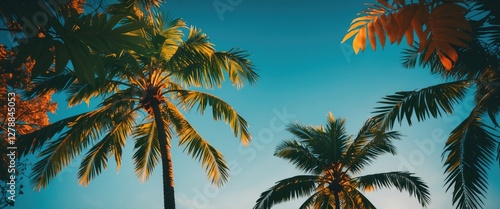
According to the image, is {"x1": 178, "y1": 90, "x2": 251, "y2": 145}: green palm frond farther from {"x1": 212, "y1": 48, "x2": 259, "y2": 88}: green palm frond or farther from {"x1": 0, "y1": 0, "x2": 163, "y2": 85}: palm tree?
{"x1": 0, "y1": 0, "x2": 163, "y2": 85}: palm tree

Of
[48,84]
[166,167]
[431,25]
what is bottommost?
[431,25]

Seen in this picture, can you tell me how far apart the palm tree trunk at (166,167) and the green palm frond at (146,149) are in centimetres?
143

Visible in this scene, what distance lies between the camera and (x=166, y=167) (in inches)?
300

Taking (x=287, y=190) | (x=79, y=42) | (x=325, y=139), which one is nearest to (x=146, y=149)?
(x=287, y=190)

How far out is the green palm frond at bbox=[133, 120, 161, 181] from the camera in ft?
30.4

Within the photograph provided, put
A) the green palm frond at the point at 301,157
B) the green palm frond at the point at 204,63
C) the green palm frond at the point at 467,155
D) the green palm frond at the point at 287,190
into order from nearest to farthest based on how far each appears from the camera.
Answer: the green palm frond at the point at 467,155 → the green palm frond at the point at 204,63 → the green palm frond at the point at 287,190 → the green palm frond at the point at 301,157

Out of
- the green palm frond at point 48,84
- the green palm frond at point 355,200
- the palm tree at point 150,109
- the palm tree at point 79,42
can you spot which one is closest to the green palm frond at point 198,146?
the palm tree at point 150,109

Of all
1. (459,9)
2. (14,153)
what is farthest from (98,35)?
(14,153)

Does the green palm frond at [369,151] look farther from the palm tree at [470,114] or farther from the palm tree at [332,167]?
the palm tree at [470,114]

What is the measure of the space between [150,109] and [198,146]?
1.62 metres

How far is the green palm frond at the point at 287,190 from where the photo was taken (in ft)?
34.6

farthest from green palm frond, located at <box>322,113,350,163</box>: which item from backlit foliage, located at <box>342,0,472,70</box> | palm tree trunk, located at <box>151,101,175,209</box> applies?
backlit foliage, located at <box>342,0,472,70</box>

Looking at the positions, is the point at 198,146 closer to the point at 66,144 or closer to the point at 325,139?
the point at 66,144

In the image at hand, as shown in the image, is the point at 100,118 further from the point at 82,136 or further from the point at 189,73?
the point at 189,73
